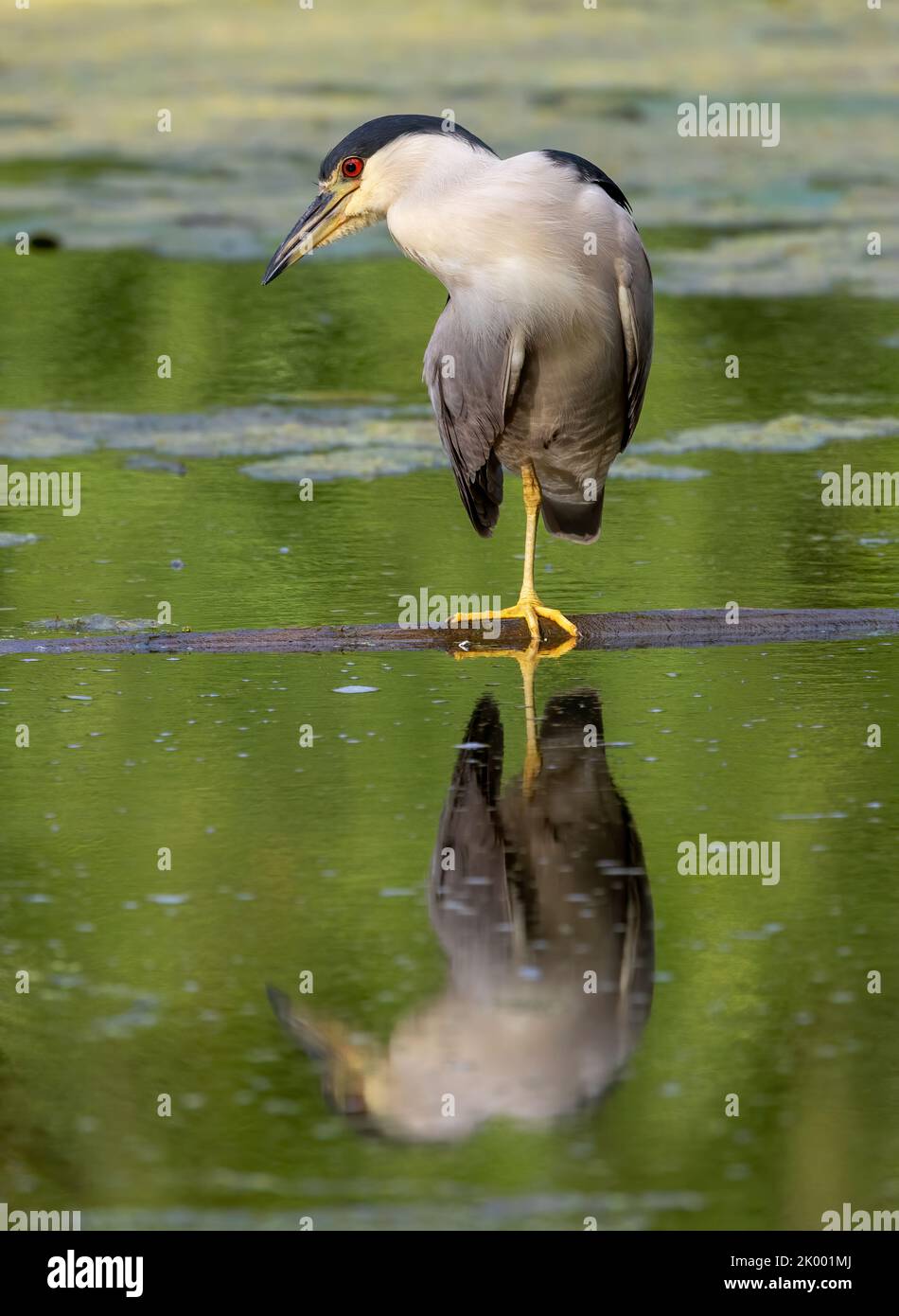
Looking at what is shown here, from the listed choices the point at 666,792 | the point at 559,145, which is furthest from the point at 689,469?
the point at 559,145

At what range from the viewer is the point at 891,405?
12.1 m

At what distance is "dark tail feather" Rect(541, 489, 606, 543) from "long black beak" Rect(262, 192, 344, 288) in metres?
1.54

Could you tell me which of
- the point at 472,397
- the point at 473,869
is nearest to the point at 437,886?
the point at 473,869

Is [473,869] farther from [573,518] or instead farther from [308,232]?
[573,518]

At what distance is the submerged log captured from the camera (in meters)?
7.37

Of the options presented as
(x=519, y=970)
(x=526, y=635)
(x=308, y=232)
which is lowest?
(x=519, y=970)

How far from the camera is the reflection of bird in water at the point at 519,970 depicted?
170 inches

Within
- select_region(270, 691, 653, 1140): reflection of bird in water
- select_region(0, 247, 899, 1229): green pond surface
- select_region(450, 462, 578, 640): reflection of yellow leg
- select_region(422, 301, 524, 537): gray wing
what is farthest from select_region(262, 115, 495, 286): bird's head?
select_region(270, 691, 653, 1140): reflection of bird in water

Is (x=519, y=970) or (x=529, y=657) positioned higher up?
(x=529, y=657)

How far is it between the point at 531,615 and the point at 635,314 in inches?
39.6

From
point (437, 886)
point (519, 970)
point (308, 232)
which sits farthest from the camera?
point (308, 232)

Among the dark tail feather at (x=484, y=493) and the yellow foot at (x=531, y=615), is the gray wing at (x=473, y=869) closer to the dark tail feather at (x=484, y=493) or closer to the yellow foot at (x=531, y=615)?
the yellow foot at (x=531, y=615)

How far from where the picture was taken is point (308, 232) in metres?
7.28
